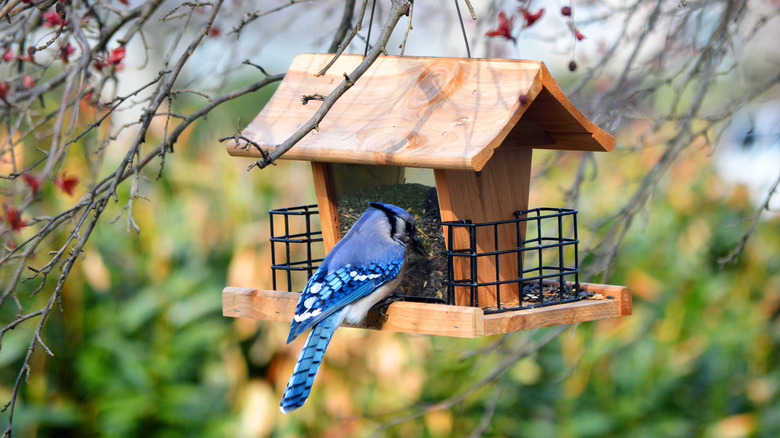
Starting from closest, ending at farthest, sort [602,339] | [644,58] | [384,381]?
1. [644,58]
2. [384,381]
3. [602,339]

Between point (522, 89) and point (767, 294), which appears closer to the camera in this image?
A: point (522, 89)

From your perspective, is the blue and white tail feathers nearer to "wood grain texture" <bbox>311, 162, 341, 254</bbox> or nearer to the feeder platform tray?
the feeder platform tray

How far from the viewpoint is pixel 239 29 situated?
3219 millimetres

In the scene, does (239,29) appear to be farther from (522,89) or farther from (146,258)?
(146,258)

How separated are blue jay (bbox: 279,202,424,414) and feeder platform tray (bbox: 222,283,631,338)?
113mm

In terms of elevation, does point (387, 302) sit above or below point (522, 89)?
below

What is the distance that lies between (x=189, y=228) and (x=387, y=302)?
130 inches

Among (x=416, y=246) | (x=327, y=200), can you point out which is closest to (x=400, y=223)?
(x=416, y=246)

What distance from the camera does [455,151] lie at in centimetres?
250

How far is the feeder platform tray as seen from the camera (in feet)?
8.38

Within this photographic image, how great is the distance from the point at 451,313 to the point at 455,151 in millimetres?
515

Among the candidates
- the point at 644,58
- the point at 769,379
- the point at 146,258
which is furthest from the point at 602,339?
the point at 146,258

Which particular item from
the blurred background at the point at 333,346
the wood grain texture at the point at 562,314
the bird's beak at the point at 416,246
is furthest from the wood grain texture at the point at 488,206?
the blurred background at the point at 333,346

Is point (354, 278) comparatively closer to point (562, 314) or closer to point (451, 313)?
point (451, 313)
